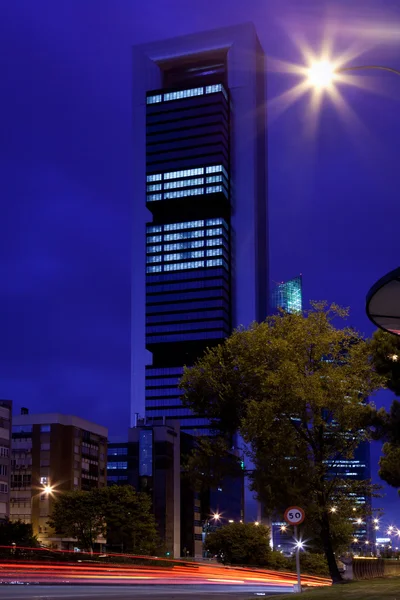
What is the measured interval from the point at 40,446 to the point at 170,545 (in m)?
43.2

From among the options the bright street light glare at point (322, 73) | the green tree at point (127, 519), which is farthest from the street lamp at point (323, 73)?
the green tree at point (127, 519)

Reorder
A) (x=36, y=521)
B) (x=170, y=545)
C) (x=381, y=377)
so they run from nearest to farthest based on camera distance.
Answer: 1. (x=381, y=377)
2. (x=36, y=521)
3. (x=170, y=545)

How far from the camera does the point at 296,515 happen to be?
1293 inches

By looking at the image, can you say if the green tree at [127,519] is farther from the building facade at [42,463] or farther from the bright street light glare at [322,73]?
the bright street light glare at [322,73]

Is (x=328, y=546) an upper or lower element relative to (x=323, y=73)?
lower

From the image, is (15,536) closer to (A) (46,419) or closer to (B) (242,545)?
(B) (242,545)

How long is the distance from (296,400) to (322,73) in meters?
20.4

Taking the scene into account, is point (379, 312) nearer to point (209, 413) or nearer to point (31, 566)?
point (209, 413)

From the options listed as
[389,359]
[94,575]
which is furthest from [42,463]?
[389,359]

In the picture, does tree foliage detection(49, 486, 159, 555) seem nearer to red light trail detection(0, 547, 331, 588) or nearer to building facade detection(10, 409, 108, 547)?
building facade detection(10, 409, 108, 547)

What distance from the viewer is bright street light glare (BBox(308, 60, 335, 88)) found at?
70.9ft

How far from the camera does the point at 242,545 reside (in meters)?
92.9

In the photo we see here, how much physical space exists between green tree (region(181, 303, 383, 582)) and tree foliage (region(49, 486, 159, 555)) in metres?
71.9

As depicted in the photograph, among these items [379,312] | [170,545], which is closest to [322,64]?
[379,312]
